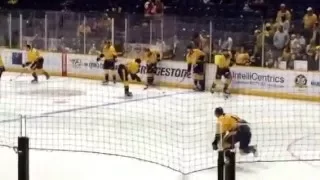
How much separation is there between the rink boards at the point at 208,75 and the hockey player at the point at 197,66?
0.69 feet

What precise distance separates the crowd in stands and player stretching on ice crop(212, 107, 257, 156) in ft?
23.3

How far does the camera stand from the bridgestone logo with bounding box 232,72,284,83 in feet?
53.2

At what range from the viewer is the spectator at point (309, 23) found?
1580cm

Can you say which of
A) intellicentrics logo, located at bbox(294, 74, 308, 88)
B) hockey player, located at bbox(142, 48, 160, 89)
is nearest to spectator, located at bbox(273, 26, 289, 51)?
intellicentrics logo, located at bbox(294, 74, 308, 88)

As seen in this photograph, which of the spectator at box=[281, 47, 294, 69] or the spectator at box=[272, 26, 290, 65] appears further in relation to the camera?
the spectator at box=[272, 26, 290, 65]

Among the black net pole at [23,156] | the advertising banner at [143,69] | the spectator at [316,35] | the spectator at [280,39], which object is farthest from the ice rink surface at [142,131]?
the black net pole at [23,156]

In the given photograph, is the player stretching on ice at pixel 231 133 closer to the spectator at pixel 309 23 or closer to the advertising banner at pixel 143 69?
the spectator at pixel 309 23

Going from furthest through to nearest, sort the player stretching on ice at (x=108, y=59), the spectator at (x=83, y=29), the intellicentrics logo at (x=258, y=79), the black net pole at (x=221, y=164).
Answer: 1. the spectator at (x=83, y=29)
2. the player stretching on ice at (x=108, y=59)
3. the intellicentrics logo at (x=258, y=79)
4. the black net pole at (x=221, y=164)

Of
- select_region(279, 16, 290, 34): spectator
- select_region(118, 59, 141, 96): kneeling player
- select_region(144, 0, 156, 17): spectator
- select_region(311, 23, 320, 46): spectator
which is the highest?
select_region(144, 0, 156, 17): spectator

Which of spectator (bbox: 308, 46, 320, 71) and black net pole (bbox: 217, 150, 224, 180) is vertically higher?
spectator (bbox: 308, 46, 320, 71)

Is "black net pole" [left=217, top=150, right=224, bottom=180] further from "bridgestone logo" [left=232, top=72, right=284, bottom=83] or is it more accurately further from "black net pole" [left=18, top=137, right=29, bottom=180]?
"bridgestone logo" [left=232, top=72, right=284, bottom=83]

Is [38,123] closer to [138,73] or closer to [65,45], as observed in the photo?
[138,73]

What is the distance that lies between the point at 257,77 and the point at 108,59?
4059 millimetres

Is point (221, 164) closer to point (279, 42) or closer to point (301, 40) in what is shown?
point (301, 40)
